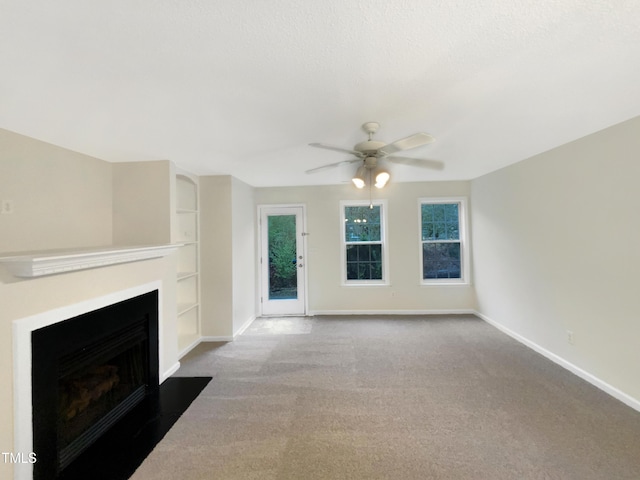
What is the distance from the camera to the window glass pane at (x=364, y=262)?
523 centimetres

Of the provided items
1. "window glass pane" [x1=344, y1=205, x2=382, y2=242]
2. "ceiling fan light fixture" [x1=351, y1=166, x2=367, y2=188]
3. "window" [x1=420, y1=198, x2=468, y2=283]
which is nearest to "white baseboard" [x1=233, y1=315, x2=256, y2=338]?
"window glass pane" [x1=344, y1=205, x2=382, y2=242]

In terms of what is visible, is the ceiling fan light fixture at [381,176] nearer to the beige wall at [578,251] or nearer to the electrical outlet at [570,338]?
the beige wall at [578,251]

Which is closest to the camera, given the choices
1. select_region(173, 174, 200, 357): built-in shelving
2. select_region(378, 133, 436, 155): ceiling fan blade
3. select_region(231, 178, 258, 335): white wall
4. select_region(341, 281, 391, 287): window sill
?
select_region(378, 133, 436, 155): ceiling fan blade

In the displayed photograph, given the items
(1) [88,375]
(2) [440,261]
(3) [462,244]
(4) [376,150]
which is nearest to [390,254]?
(2) [440,261]

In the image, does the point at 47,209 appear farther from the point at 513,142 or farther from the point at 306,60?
the point at 513,142

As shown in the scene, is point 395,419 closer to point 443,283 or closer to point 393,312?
point 393,312

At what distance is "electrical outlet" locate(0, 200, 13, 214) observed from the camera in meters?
2.09

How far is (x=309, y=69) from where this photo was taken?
1.46 meters

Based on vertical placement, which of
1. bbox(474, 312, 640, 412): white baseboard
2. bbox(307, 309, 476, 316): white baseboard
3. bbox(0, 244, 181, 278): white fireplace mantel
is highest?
bbox(0, 244, 181, 278): white fireplace mantel

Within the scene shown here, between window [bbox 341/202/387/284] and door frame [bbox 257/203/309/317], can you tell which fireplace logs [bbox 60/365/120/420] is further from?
window [bbox 341/202/387/284]

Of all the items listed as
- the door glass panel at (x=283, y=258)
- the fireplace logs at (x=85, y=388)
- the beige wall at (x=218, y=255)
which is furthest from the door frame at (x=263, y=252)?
the fireplace logs at (x=85, y=388)

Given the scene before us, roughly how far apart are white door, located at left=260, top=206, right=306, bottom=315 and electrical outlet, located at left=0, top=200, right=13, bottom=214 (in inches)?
128

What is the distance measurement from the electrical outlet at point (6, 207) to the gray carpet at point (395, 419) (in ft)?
6.75

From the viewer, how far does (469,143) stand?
2.81 meters
